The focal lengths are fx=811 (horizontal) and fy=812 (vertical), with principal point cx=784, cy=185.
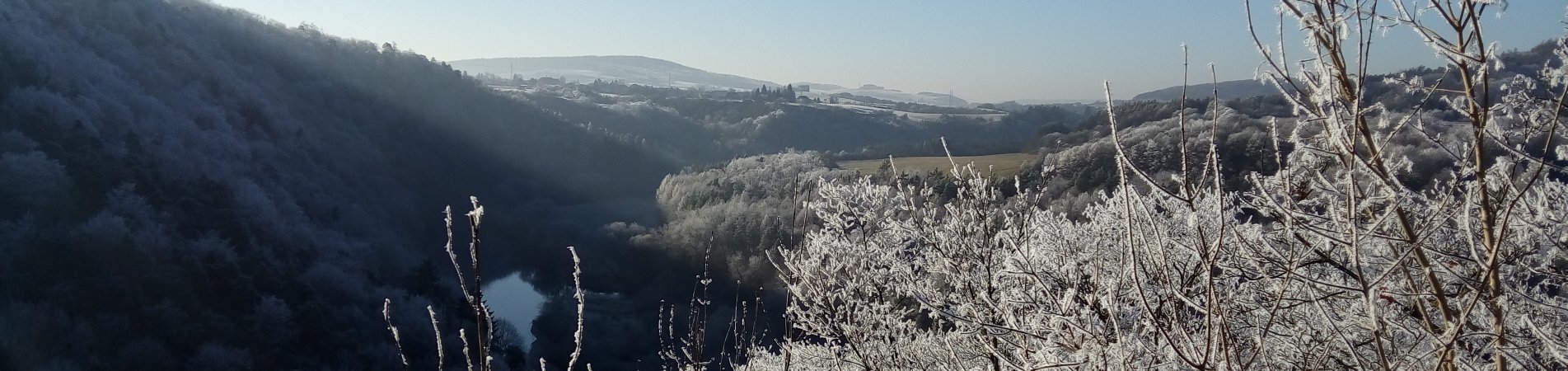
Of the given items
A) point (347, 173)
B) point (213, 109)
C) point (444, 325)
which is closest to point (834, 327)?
point (444, 325)

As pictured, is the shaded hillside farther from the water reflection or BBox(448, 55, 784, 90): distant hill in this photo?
BBox(448, 55, 784, 90): distant hill

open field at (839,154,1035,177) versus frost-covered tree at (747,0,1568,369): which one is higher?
frost-covered tree at (747,0,1568,369)

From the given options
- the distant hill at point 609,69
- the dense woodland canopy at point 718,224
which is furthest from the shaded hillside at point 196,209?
the distant hill at point 609,69

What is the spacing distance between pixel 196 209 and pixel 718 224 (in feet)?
52.4

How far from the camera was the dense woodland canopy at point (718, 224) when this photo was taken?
1821 mm

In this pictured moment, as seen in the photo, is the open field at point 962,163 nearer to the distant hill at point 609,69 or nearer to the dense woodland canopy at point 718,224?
the dense woodland canopy at point 718,224

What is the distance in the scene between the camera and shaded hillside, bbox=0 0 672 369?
14258 millimetres


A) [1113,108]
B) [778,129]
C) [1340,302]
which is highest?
[1113,108]

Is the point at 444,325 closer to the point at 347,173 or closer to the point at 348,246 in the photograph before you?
the point at 348,246

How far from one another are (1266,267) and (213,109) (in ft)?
110

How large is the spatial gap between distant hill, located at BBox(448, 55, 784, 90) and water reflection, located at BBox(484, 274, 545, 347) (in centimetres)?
12041

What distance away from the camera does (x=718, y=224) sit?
3042 cm

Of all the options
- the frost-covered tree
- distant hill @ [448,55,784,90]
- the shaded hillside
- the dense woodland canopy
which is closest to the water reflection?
the dense woodland canopy

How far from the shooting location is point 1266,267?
2.04 metres
